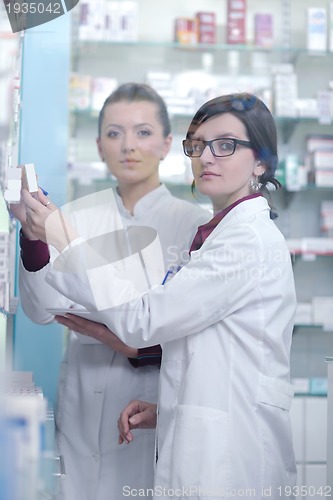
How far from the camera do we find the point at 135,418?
1.73 meters

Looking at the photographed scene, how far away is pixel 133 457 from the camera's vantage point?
1.92 meters

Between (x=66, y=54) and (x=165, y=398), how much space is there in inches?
68.7

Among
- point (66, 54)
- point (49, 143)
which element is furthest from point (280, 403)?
point (66, 54)

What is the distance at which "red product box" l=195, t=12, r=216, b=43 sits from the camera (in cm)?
377

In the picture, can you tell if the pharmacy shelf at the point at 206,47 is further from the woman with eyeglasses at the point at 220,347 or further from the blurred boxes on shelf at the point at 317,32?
the woman with eyeglasses at the point at 220,347

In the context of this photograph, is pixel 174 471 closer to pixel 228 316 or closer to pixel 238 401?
pixel 238 401

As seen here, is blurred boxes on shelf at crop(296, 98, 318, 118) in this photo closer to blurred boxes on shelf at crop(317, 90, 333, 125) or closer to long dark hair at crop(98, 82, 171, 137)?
blurred boxes on shelf at crop(317, 90, 333, 125)

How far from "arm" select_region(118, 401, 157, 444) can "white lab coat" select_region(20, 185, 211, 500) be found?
126 mm

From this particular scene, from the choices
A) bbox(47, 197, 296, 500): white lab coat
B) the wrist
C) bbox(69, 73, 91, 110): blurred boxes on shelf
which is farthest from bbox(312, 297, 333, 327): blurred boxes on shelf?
the wrist

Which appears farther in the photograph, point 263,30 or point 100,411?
point 263,30

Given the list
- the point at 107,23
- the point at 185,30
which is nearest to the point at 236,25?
the point at 185,30

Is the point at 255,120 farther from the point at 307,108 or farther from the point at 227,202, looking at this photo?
the point at 307,108

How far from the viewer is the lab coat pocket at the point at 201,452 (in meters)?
1.50

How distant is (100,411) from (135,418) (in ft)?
0.77
